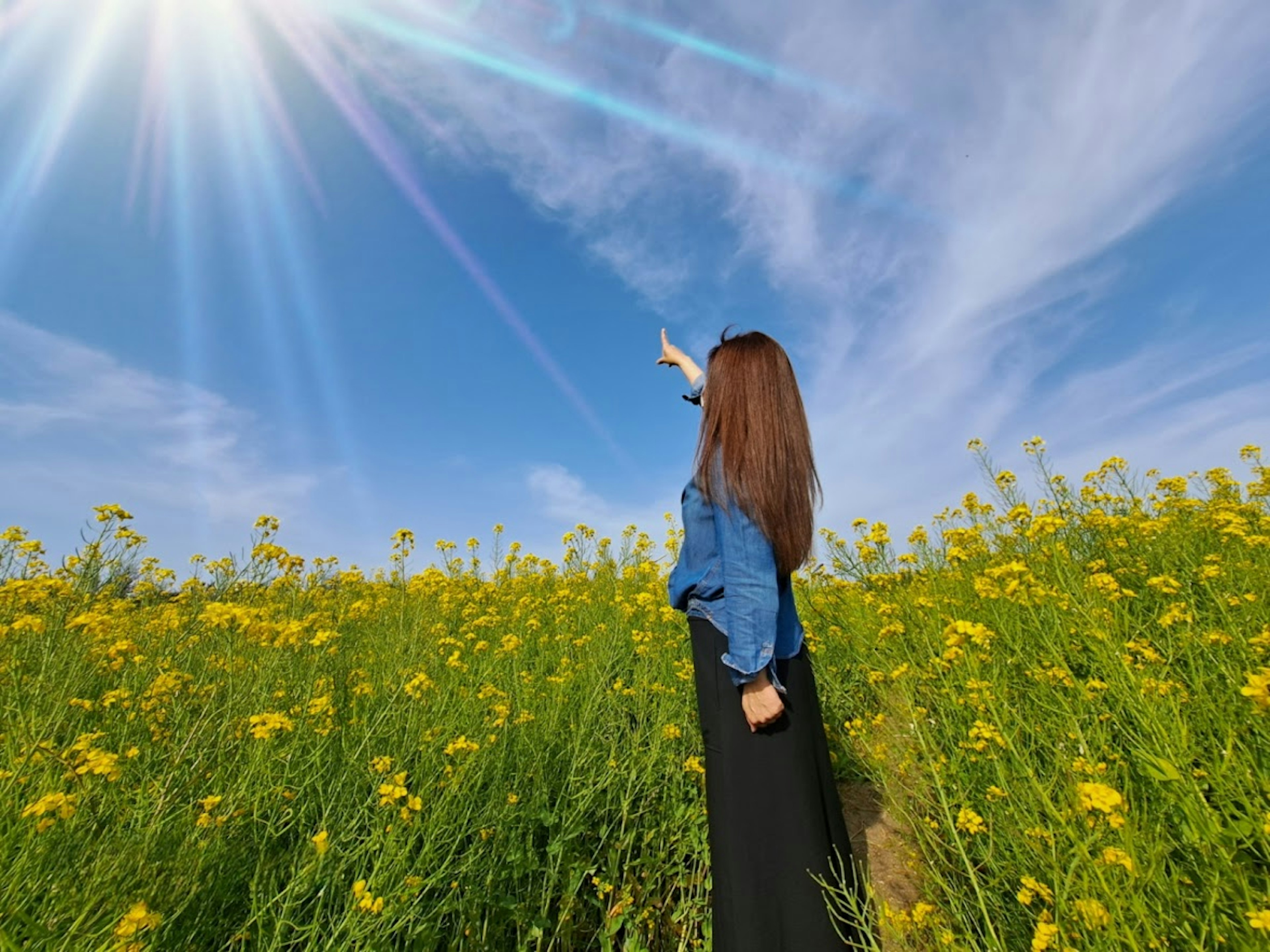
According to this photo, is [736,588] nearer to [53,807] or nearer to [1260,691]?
[1260,691]

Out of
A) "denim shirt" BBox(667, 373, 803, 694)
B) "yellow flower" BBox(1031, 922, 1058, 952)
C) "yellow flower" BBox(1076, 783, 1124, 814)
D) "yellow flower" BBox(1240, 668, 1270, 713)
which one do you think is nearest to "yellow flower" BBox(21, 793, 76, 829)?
"denim shirt" BBox(667, 373, 803, 694)

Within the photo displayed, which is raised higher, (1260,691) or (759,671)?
(759,671)

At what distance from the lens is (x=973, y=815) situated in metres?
1.53

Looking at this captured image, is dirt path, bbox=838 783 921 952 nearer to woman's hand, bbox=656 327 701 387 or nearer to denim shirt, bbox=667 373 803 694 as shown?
denim shirt, bbox=667 373 803 694

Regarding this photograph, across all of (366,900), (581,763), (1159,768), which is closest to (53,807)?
(366,900)

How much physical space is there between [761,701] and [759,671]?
0.13 m

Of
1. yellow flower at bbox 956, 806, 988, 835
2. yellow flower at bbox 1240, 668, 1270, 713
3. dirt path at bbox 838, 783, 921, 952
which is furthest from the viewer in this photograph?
dirt path at bbox 838, 783, 921, 952

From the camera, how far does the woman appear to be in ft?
5.36

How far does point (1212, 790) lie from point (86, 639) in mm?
4221

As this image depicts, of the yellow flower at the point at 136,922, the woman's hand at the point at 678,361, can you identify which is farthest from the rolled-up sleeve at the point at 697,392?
the yellow flower at the point at 136,922

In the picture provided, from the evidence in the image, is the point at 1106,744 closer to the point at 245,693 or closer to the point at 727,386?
the point at 727,386

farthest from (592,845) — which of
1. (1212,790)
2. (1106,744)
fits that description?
(1212,790)

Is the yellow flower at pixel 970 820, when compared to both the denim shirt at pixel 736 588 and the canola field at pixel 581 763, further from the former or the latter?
the denim shirt at pixel 736 588

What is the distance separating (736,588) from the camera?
166 centimetres
